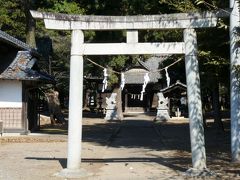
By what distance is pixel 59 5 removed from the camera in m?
27.1

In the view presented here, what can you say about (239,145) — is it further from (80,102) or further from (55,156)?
(55,156)

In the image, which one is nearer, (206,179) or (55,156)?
(206,179)

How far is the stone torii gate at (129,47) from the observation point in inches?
465

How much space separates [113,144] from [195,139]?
832 centimetres

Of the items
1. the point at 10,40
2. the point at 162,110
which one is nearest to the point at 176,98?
the point at 162,110

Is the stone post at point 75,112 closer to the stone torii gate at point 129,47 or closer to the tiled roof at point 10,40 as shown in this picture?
the stone torii gate at point 129,47

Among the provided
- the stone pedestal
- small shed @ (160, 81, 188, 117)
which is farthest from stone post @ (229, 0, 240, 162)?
small shed @ (160, 81, 188, 117)

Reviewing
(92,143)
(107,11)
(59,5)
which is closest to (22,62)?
(59,5)

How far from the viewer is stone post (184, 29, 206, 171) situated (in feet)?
38.2

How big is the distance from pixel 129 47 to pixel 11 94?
570 inches

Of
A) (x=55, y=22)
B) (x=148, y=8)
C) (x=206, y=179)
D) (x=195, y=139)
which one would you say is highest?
(x=148, y=8)

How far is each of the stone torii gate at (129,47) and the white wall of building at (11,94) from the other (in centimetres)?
1351

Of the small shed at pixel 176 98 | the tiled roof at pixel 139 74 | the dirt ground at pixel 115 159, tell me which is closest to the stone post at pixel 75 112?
the dirt ground at pixel 115 159

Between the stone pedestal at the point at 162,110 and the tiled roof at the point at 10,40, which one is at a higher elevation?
the tiled roof at the point at 10,40
